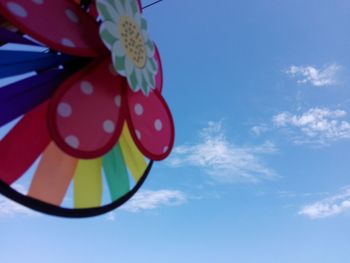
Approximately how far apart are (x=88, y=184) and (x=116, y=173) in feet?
0.50

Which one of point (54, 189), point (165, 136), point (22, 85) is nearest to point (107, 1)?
point (22, 85)

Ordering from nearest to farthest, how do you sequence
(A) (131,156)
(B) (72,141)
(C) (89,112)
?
(B) (72,141), (C) (89,112), (A) (131,156)

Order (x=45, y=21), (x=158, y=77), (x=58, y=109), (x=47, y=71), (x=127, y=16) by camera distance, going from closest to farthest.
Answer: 1. (x=58, y=109)
2. (x=45, y=21)
3. (x=47, y=71)
4. (x=127, y=16)
5. (x=158, y=77)

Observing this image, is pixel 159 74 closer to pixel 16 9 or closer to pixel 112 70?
pixel 112 70

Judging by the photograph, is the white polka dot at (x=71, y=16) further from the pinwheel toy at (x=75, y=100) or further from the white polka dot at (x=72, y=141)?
the white polka dot at (x=72, y=141)

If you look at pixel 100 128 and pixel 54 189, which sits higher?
pixel 100 128

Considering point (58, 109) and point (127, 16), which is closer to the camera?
point (58, 109)

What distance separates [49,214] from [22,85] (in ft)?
1.62

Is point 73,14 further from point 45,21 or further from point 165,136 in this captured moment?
point 165,136

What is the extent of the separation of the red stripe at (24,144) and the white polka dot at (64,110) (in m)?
0.14

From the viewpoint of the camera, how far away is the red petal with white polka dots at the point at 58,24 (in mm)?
1534

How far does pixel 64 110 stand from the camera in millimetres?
1534

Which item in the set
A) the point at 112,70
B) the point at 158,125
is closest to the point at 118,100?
the point at 112,70

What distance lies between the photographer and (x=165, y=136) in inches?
76.4
